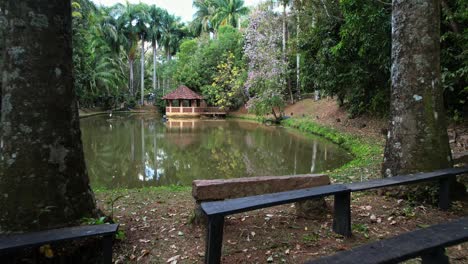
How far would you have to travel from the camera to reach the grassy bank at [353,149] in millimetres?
5789

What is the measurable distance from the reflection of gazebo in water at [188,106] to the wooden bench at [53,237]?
81.5 feet

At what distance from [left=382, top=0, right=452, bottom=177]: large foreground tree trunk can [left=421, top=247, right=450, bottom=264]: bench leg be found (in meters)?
1.80

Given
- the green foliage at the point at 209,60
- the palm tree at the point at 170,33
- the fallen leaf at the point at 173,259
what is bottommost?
the fallen leaf at the point at 173,259

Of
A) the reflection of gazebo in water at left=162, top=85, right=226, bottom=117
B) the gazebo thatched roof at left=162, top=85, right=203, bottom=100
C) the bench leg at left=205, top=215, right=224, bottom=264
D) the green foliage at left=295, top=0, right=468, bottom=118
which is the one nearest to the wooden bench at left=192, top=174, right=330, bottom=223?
the bench leg at left=205, top=215, right=224, bottom=264

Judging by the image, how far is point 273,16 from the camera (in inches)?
901

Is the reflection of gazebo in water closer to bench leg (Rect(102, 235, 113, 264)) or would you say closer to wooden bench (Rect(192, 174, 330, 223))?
wooden bench (Rect(192, 174, 330, 223))

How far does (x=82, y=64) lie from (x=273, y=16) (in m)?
16.0

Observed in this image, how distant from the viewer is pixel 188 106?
2797cm

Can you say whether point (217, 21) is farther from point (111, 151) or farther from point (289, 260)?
point (289, 260)

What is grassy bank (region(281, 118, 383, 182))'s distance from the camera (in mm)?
5789

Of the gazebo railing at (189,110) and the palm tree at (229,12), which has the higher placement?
the palm tree at (229,12)

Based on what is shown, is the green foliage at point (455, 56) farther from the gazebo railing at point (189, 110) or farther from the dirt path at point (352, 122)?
the gazebo railing at point (189, 110)

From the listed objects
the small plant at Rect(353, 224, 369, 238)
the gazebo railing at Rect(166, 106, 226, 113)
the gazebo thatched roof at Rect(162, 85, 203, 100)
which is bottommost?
the small plant at Rect(353, 224, 369, 238)

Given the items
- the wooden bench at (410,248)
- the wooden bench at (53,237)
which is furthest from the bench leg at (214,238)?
the wooden bench at (410,248)
